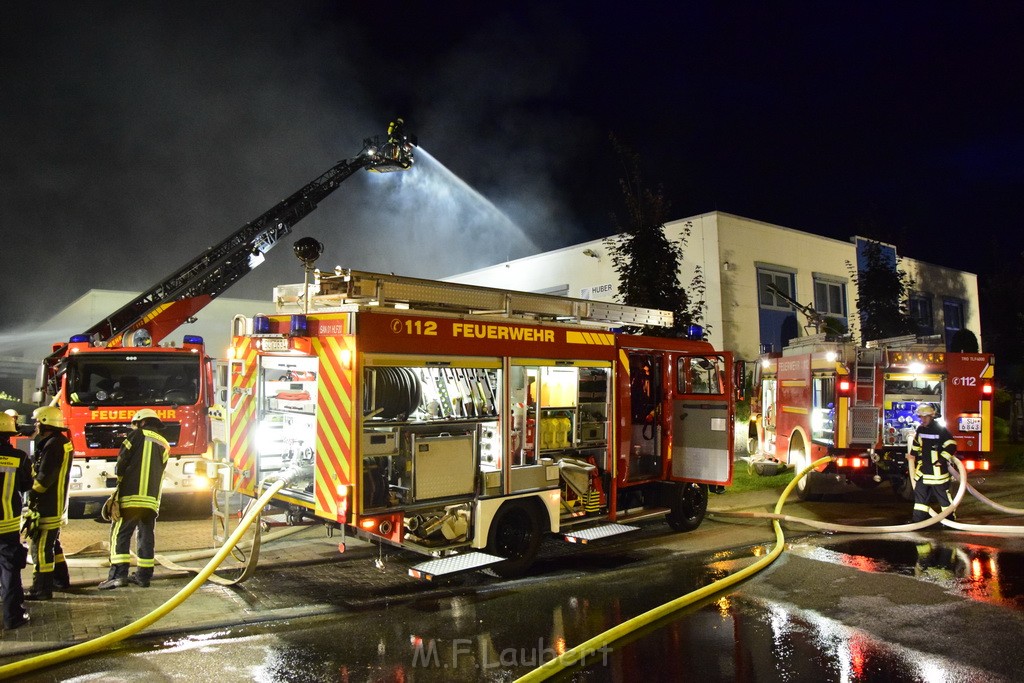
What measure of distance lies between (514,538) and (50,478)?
13.9 feet

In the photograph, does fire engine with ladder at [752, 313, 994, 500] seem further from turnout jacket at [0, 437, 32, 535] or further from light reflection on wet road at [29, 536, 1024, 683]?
turnout jacket at [0, 437, 32, 535]

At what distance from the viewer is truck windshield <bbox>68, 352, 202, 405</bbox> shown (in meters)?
9.38

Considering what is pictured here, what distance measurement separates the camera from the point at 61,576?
6383mm

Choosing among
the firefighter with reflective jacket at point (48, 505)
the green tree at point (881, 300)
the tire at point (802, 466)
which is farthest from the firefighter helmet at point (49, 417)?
the green tree at point (881, 300)

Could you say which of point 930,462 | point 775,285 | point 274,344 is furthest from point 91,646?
point 775,285

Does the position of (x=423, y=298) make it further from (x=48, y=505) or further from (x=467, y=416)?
(x=48, y=505)

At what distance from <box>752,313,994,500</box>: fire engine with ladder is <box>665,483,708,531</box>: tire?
2962 millimetres

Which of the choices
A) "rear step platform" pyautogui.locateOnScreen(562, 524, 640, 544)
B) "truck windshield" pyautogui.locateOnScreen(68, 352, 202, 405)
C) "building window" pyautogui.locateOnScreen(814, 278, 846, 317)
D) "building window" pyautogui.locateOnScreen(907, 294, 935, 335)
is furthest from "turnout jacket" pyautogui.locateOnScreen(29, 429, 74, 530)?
"building window" pyautogui.locateOnScreen(907, 294, 935, 335)

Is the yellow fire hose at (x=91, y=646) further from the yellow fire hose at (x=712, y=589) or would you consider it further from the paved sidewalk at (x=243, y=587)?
the yellow fire hose at (x=712, y=589)

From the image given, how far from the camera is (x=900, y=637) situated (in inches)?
216

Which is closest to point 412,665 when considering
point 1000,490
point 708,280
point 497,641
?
point 497,641

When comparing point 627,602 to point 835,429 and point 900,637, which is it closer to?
point 900,637

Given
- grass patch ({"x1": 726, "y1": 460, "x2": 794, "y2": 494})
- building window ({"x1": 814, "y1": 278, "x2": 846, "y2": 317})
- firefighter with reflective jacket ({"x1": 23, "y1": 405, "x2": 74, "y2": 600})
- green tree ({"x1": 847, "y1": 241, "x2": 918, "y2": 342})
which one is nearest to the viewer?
Answer: firefighter with reflective jacket ({"x1": 23, "y1": 405, "x2": 74, "y2": 600})

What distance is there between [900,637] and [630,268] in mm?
7609
